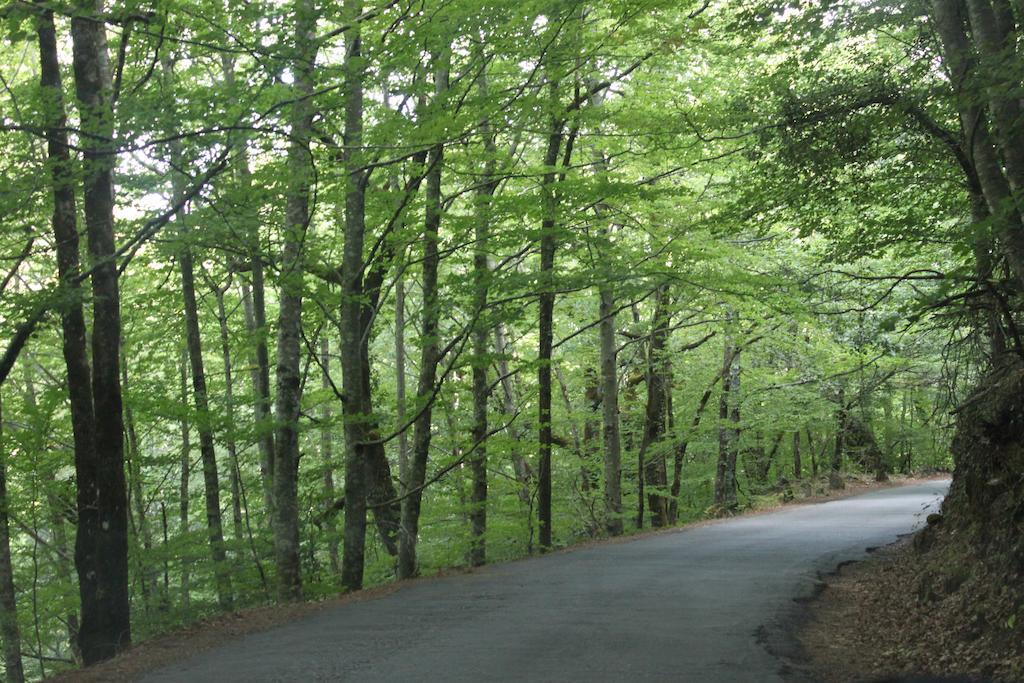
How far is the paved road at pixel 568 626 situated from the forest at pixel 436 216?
218cm

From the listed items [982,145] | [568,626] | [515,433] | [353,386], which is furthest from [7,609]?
[982,145]

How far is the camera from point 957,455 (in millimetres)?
10117

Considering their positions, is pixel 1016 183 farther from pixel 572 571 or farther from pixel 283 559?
pixel 283 559

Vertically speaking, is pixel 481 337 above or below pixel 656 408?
above

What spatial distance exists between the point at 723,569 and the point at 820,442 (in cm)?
2878

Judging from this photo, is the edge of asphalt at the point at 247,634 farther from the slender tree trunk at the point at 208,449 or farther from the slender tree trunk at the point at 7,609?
the slender tree trunk at the point at 7,609

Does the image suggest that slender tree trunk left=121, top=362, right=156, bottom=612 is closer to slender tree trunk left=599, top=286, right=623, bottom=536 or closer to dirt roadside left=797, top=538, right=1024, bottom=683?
slender tree trunk left=599, top=286, right=623, bottom=536

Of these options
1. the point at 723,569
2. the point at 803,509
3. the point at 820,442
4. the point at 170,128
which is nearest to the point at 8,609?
the point at 170,128

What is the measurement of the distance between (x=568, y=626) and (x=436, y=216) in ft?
28.9

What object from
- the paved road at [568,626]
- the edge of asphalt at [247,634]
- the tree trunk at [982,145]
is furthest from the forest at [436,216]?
the paved road at [568,626]

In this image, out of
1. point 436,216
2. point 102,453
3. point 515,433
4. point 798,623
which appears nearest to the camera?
point 798,623

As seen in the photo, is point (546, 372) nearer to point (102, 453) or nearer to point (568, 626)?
point (102, 453)

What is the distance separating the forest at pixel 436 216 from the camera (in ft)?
28.7

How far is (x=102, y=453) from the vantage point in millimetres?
10297
